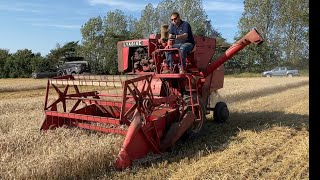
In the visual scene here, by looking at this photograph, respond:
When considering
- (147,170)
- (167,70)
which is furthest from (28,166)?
(167,70)

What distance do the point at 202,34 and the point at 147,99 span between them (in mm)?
37443

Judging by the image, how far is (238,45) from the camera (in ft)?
24.9

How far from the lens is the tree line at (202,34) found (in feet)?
137

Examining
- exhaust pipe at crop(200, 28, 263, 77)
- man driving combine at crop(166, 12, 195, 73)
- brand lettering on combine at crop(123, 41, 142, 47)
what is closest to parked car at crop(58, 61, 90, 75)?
brand lettering on combine at crop(123, 41, 142, 47)

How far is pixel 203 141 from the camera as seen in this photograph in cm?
682

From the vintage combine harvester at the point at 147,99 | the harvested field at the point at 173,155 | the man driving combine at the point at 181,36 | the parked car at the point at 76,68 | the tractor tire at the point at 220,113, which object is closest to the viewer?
the harvested field at the point at 173,155

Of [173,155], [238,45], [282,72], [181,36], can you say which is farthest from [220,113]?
[282,72]

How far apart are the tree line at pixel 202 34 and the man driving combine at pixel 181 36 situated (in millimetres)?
29495

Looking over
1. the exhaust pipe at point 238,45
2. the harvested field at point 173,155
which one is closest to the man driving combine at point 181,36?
the exhaust pipe at point 238,45

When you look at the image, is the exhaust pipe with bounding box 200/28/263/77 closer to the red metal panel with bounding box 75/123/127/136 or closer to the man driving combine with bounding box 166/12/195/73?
the man driving combine with bounding box 166/12/195/73

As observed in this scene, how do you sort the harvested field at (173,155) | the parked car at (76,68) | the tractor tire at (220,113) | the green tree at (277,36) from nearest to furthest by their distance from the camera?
the harvested field at (173,155), the tractor tire at (220,113), the parked car at (76,68), the green tree at (277,36)

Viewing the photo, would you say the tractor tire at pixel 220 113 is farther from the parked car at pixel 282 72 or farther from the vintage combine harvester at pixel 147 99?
the parked car at pixel 282 72

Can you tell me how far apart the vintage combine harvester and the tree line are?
28.7 m

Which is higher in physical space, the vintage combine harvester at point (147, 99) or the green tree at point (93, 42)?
the green tree at point (93, 42)
